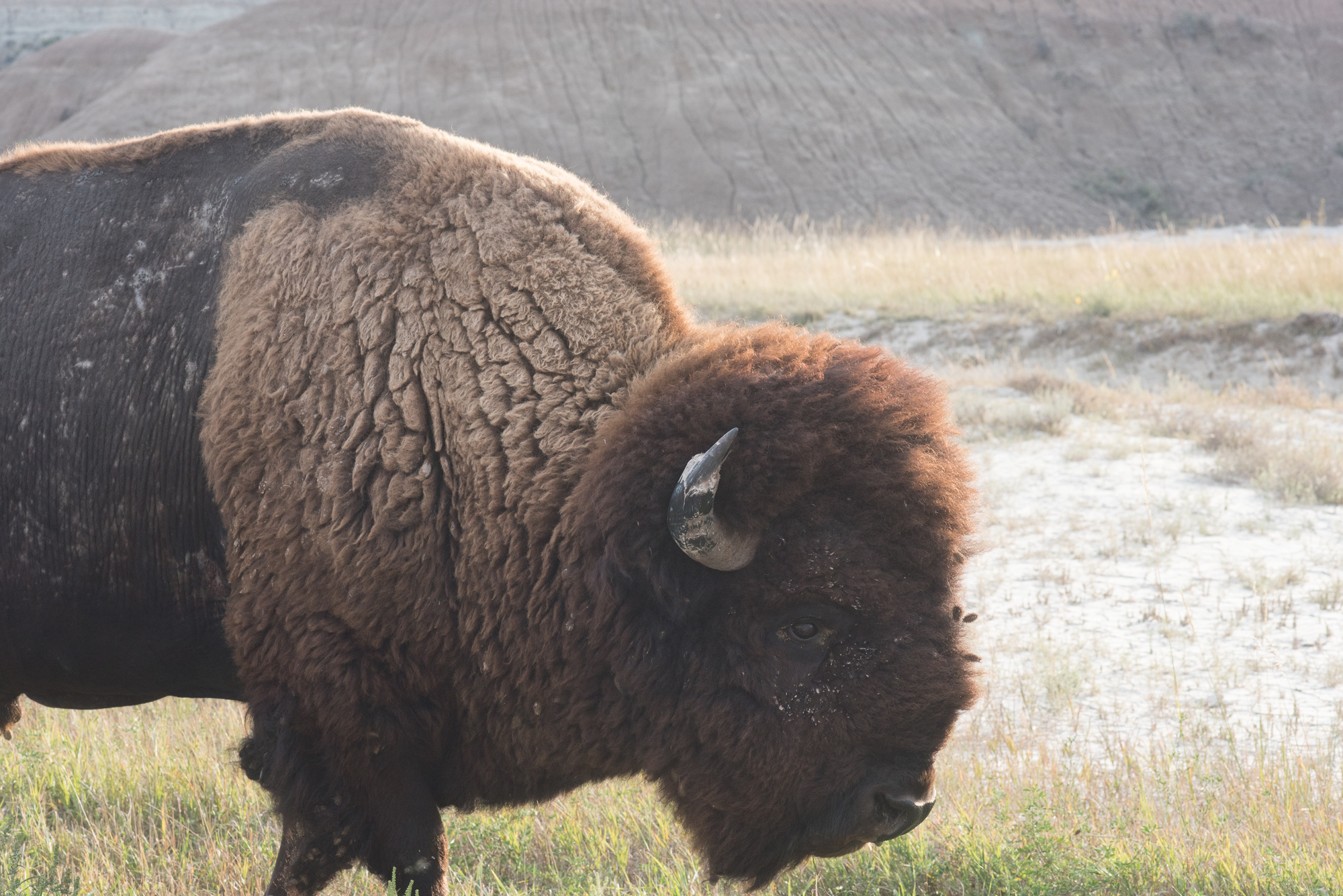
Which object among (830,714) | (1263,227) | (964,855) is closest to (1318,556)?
(964,855)

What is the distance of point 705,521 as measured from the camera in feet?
8.99

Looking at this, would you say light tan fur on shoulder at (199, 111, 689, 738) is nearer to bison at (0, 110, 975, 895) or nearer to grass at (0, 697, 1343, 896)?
bison at (0, 110, 975, 895)

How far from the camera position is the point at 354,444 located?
306 cm

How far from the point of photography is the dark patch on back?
3.21 metres

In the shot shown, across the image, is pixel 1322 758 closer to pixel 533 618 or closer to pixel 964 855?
pixel 964 855

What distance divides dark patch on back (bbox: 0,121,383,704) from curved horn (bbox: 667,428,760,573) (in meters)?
1.38

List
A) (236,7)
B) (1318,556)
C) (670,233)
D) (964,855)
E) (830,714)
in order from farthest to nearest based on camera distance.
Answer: (236,7) < (670,233) < (1318,556) < (964,855) < (830,714)

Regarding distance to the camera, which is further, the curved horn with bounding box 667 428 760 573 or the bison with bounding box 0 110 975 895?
the bison with bounding box 0 110 975 895

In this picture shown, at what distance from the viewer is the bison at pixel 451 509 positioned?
289 centimetres

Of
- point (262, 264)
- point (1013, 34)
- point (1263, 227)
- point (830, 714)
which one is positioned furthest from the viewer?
point (1013, 34)

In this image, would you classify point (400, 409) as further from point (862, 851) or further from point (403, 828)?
point (862, 851)

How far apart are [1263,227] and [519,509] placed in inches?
1728

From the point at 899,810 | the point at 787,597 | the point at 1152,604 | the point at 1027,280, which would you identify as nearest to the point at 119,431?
the point at 787,597

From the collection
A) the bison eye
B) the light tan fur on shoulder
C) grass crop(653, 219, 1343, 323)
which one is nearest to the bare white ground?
the bison eye
